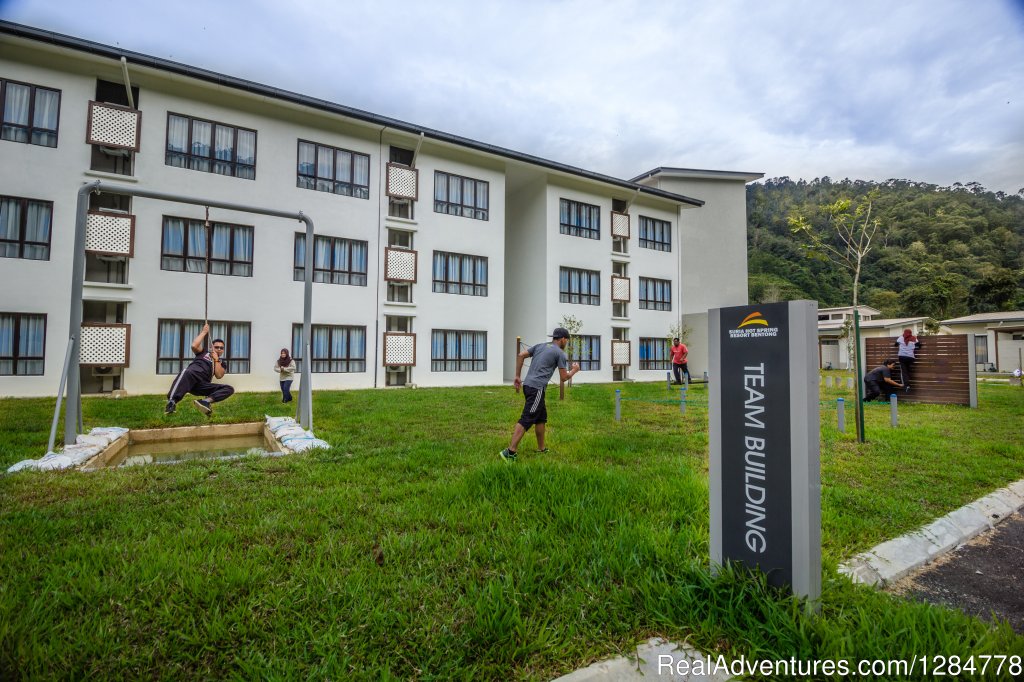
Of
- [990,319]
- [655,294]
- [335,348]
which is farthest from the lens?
[990,319]

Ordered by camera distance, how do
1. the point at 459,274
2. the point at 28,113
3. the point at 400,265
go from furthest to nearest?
the point at 459,274, the point at 400,265, the point at 28,113

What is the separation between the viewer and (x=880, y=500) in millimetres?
4793

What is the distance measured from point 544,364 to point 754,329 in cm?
436

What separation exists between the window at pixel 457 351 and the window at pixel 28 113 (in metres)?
14.1

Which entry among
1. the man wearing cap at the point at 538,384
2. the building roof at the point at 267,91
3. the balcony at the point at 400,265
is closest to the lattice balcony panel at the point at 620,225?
the building roof at the point at 267,91

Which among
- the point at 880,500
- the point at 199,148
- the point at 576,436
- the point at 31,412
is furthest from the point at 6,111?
the point at 880,500

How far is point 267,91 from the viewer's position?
16.8 m

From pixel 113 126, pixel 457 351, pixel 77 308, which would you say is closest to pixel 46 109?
pixel 113 126

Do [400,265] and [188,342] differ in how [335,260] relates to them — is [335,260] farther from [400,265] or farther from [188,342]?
[188,342]

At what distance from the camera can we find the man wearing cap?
256 inches

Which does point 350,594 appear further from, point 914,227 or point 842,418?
point 914,227

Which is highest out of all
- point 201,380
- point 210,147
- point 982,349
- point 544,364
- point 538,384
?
point 210,147

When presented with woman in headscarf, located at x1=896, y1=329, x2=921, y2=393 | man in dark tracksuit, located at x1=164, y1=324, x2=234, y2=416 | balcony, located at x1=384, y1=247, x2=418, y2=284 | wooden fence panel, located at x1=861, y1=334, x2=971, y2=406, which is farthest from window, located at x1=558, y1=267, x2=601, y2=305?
man in dark tracksuit, located at x1=164, y1=324, x2=234, y2=416

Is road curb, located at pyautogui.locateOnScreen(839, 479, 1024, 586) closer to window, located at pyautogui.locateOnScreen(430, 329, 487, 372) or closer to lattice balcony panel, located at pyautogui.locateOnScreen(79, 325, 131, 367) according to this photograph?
window, located at pyautogui.locateOnScreen(430, 329, 487, 372)
